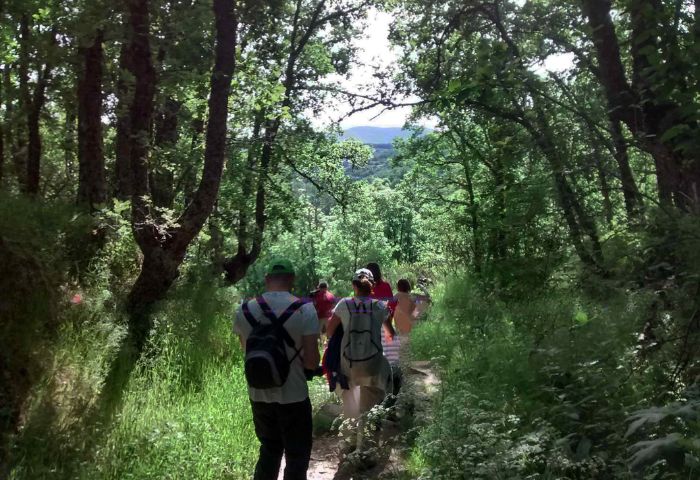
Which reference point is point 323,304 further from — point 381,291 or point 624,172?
point 624,172

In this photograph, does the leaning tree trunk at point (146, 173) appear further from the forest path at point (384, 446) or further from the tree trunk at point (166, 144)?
the tree trunk at point (166, 144)

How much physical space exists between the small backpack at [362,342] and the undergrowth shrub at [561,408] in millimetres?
752

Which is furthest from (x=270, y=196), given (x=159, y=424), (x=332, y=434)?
(x=159, y=424)

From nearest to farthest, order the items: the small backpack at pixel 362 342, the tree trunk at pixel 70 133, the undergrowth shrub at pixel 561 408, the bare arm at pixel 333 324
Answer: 1. the undergrowth shrub at pixel 561 408
2. the small backpack at pixel 362 342
3. the bare arm at pixel 333 324
4. the tree trunk at pixel 70 133

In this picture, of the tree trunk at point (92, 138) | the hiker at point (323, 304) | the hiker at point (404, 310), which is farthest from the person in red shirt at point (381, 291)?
the tree trunk at point (92, 138)

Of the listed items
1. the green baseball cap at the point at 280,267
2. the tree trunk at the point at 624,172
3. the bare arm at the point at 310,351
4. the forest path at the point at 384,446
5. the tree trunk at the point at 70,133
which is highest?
the tree trunk at the point at 70,133

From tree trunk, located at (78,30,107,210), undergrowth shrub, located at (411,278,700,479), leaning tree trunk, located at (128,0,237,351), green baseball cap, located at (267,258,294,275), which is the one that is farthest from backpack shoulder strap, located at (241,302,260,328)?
tree trunk, located at (78,30,107,210)

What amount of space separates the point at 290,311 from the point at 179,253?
439 cm

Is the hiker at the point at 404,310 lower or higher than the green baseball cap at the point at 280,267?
lower

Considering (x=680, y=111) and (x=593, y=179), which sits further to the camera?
(x=593, y=179)

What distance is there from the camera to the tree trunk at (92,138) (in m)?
8.47

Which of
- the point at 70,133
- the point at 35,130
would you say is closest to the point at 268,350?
the point at 35,130

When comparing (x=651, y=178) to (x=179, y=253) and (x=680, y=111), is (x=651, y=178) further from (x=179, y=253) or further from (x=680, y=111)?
(x=179, y=253)

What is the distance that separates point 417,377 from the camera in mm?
8500
